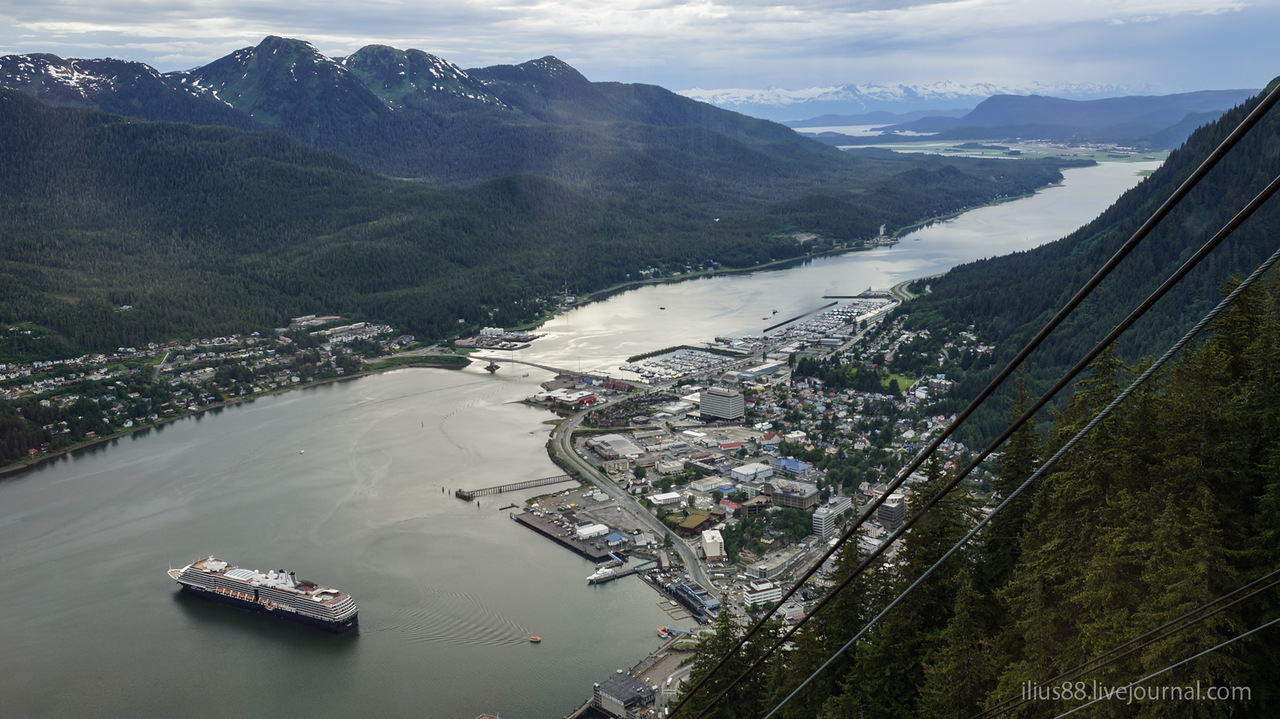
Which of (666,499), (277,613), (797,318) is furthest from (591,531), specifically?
(797,318)

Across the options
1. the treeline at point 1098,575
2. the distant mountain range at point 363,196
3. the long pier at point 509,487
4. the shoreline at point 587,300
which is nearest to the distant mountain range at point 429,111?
the distant mountain range at point 363,196

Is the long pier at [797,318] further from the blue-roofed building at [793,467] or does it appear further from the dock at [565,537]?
the dock at [565,537]

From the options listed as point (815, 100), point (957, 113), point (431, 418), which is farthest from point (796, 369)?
point (815, 100)

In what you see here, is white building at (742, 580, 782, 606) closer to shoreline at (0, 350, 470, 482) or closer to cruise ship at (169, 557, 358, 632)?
cruise ship at (169, 557, 358, 632)

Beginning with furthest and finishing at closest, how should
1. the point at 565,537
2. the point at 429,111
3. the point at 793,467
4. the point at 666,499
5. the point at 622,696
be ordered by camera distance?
the point at 429,111 → the point at 793,467 → the point at 666,499 → the point at 565,537 → the point at 622,696

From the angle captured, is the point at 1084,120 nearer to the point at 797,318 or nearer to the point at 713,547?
the point at 797,318
